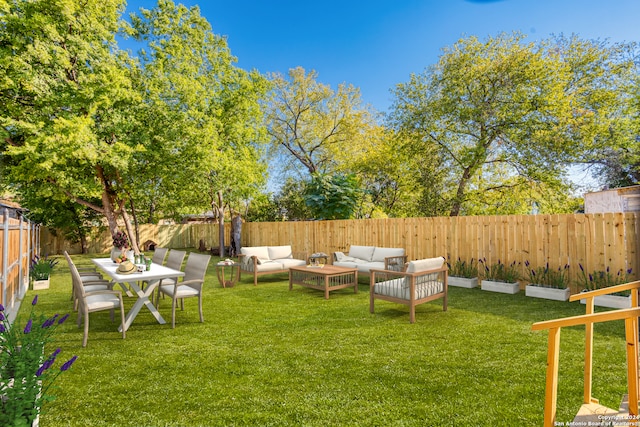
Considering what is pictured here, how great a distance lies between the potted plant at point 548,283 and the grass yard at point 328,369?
68cm

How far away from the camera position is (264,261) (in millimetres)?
9023

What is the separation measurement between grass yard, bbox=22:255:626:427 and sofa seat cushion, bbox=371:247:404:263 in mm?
2803

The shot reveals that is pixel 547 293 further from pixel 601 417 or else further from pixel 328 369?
pixel 601 417

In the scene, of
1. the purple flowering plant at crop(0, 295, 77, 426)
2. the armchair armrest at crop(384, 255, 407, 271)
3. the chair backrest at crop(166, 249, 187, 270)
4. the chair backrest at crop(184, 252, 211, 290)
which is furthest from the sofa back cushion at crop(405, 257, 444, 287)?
the purple flowering plant at crop(0, 295, 77, 426)

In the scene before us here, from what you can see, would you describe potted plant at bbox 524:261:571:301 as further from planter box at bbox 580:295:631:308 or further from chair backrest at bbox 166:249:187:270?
chair backrest at bbox 166:249:187:270

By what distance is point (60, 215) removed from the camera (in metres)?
16.9

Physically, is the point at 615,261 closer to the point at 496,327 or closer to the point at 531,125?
the point at 496,327

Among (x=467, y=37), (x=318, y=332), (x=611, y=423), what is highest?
(x=467, y=37)

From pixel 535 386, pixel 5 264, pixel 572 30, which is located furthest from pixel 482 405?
pixel 572 30

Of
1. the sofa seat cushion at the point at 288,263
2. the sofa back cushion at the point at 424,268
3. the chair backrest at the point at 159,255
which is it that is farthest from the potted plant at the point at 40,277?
the sofa back cushion at the point at 424,268

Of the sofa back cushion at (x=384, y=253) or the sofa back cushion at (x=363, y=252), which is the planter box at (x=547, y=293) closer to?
the sofa back cushion at (x=384, y=253)

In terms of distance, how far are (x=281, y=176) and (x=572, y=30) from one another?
1551 cm

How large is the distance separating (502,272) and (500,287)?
525 mm

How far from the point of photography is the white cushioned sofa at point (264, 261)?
852 cm
